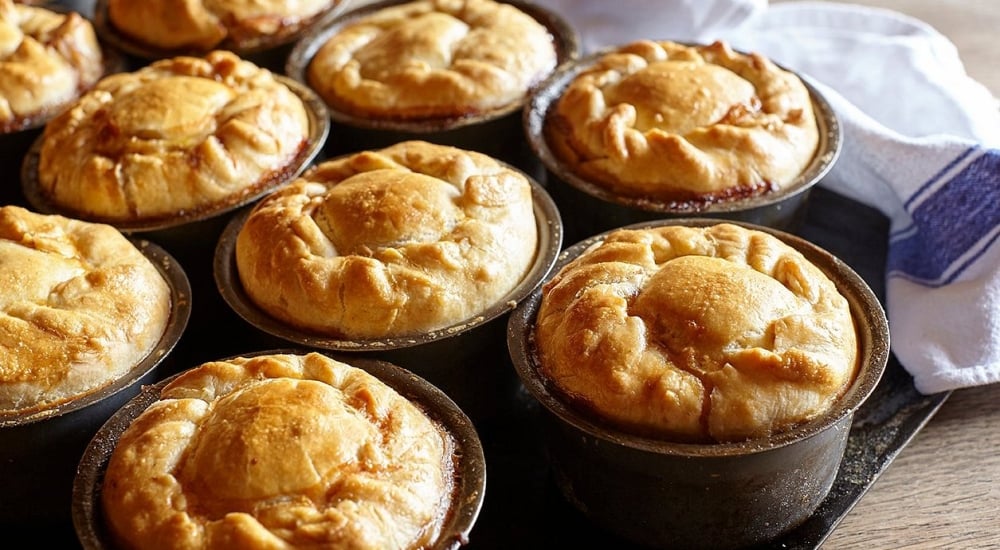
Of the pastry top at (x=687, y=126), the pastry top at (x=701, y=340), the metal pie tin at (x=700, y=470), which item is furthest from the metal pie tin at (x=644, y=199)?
the metal pie tin at (x=700, y=470)

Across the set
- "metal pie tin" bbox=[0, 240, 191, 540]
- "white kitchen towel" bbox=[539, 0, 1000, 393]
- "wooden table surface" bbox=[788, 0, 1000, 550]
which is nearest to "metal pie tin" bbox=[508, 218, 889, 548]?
"wooden table surface" bbox=[788, 0, 1000, 550]

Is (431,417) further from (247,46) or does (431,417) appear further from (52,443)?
(247,46)

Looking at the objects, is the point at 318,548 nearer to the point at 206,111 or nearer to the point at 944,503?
the point at 944,503

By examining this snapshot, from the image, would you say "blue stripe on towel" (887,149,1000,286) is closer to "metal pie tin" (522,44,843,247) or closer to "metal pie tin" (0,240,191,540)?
"metal pie tin" (522,44,843,247)

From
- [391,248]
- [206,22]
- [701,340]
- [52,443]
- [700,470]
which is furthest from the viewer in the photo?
[206,22]

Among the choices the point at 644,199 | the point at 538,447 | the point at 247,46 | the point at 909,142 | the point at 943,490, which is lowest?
the point at 538,447

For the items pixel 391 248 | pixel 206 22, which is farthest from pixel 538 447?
pixel 206 22

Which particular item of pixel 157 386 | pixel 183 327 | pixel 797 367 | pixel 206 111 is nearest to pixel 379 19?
pixel 206 111
